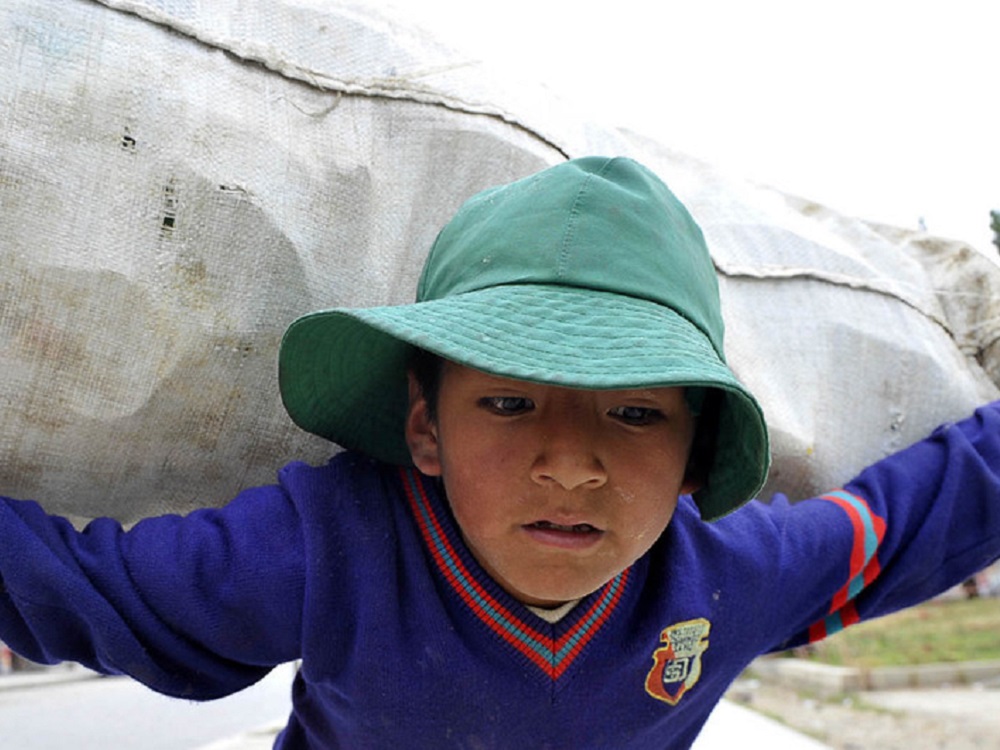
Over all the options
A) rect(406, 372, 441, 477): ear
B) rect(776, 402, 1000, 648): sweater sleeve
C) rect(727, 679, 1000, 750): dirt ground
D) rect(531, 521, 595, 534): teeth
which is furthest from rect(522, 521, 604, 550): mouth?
rect(727, 679, 1000, 750): dirt ground

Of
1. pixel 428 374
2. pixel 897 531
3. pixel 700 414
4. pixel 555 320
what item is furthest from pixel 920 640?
pixel 555 320

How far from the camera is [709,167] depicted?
52.5 inches

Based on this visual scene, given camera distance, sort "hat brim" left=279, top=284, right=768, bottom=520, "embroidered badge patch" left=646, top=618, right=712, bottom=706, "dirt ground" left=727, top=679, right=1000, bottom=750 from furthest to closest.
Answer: "dirt ground" left=727, top=679, right=1000, bottom=750 → "embroidered badge patch" left=646, top=618, right=712, bottom=706 → "hat brim" left=279, top=284, right=768, bottom=520

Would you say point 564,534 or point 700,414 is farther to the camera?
point 700,414

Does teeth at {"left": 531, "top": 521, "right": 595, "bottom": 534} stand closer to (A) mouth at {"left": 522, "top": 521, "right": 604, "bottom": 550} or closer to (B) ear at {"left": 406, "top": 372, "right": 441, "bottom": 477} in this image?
(A) mouth at {"left": 522, "top": 521, "right": 604, "bottom": 550}

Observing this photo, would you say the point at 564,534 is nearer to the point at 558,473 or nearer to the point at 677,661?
the point at 558,473

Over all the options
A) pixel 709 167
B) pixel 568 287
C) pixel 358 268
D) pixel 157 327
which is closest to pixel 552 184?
pixel 568 287

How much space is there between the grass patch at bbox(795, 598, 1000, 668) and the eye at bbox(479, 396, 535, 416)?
433cm

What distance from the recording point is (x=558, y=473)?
0.76m

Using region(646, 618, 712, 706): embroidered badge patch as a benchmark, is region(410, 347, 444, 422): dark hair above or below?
above

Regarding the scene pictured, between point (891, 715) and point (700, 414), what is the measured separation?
141 inches

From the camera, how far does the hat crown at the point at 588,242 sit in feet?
2.56

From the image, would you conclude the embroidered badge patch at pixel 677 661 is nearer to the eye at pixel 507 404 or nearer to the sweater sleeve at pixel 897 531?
the sweater sleeve at pixel 897 531

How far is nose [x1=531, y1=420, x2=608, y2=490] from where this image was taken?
0.76 metres
